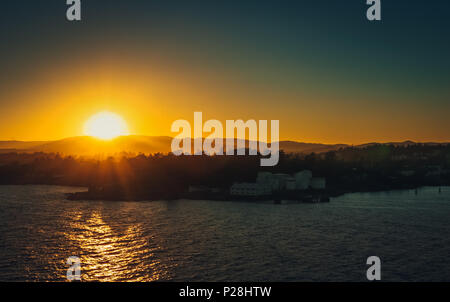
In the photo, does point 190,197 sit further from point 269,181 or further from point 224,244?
point 224,244

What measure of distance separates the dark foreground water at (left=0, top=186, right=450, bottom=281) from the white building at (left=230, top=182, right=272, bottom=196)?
1362 cm

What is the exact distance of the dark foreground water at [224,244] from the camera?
17109 mm

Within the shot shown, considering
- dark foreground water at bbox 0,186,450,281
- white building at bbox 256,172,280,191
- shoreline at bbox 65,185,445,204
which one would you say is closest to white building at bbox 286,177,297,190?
white building at bbox 256,172,280,191

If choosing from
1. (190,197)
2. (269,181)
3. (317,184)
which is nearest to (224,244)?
(190,197)

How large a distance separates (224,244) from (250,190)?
30.9 metres

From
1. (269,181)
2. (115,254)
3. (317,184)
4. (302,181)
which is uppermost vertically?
(269,181)

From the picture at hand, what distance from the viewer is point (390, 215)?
35.9 metres

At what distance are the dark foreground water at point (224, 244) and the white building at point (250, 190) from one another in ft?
44.7

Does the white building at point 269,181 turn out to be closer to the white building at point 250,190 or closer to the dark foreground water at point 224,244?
the white building at point 250,190

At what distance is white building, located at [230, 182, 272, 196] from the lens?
175 ft

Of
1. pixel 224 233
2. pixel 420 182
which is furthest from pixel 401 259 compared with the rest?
pixel 420 182

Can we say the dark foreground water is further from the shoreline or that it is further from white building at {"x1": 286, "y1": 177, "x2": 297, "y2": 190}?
white building at {"x1": 286, "y1": 177, "x2": 297, "y2": 190}

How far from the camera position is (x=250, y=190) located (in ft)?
176
